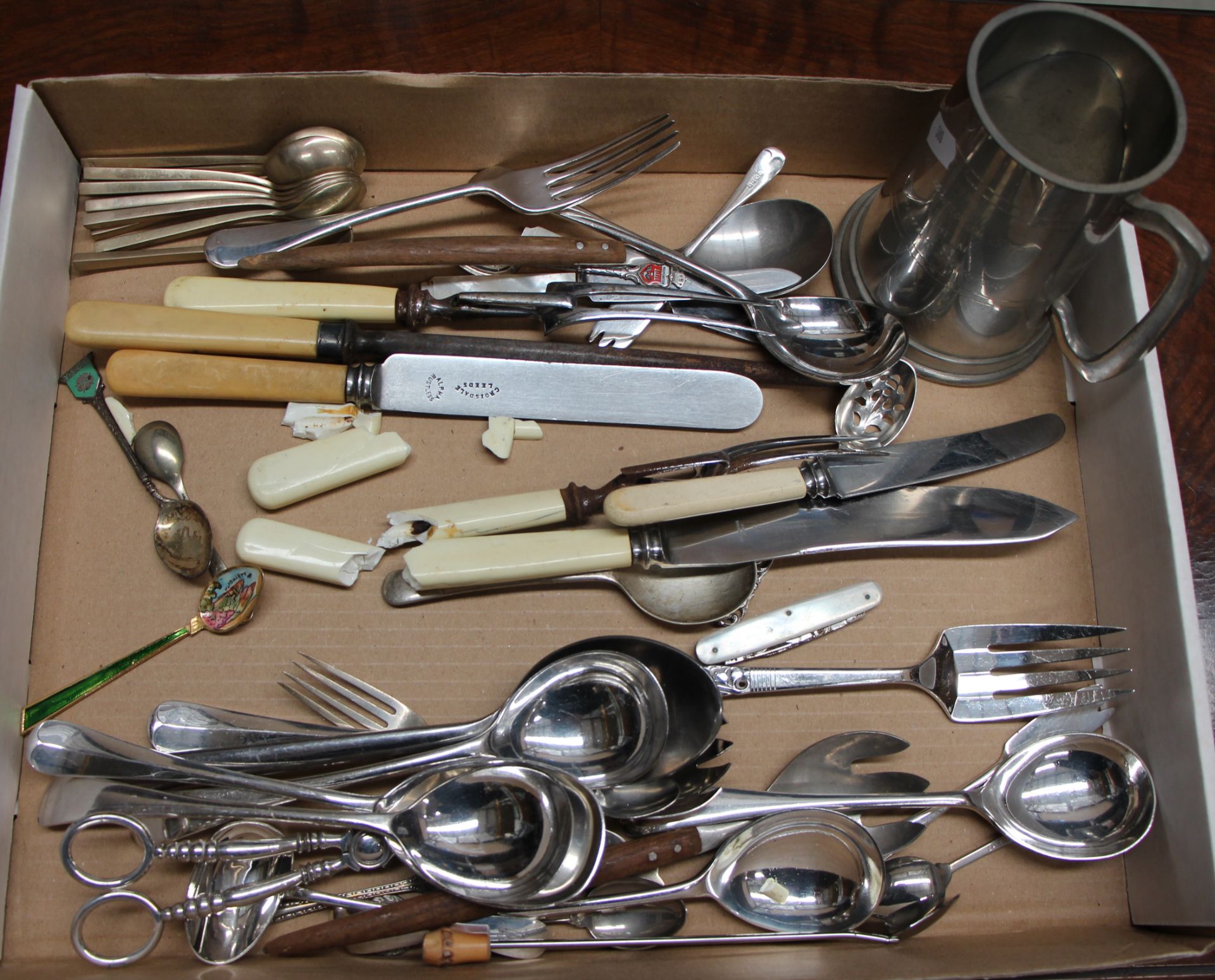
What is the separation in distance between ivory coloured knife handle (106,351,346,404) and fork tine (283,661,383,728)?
23 cm

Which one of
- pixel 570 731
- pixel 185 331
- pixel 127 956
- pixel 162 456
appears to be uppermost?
pixel 185 331

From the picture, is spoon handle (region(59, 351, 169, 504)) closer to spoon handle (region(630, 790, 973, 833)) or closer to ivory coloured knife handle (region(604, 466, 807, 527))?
ivory coloured knife handle (region(604, 466, 807, 527))

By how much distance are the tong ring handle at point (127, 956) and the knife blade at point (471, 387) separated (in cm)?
39

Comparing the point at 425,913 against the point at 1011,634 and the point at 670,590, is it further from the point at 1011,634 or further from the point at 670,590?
the point at 1011,634

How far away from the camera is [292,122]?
2.68 feet

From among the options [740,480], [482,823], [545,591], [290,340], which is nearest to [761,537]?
[740,480]

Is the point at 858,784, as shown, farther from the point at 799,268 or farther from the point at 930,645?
the point at 799,268

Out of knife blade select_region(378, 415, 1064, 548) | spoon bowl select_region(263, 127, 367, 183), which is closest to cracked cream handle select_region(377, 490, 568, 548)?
knife blade select_region(378, 415, 1064, 548)

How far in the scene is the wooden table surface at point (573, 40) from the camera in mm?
894

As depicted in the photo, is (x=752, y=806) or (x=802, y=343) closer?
(x=752, y=806)

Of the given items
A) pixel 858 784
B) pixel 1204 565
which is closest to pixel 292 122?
pixel 858 784

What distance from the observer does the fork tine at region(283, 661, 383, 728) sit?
0.71 meters

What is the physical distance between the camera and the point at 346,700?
72cm

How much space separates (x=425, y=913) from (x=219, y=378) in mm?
458
